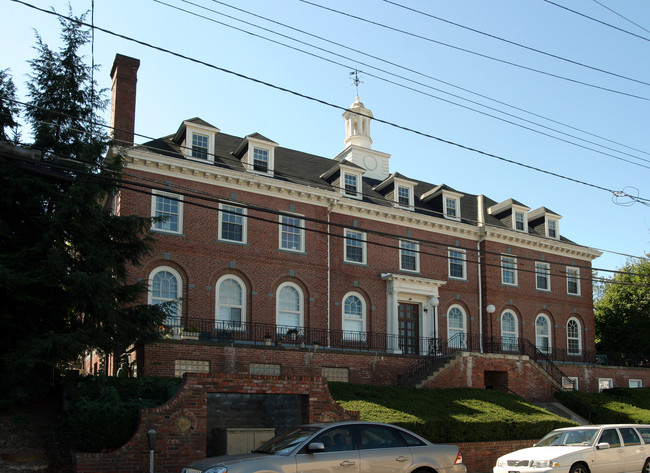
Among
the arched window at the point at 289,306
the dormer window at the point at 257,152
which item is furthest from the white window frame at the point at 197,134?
the arched window at the point at 289,306

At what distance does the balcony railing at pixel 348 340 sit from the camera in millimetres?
26344

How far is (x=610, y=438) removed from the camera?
53.5ft

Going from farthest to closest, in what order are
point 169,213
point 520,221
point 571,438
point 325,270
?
1. point 520,221
2. point 325,270
3. point 169,213
4. point 571,438

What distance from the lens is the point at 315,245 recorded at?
30469mm

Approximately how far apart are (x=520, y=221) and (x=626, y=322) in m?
10.6

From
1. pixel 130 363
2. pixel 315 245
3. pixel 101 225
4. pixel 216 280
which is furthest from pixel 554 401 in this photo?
pixel 101 225

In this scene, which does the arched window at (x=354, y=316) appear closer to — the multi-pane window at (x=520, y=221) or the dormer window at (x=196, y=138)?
the dormer window at (x=196, y=138)

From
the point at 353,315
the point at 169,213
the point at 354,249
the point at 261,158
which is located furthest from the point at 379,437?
the point at 354,249

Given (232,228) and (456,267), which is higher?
(232,228)

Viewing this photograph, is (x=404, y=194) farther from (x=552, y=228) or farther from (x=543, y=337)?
(x=543, y=337)

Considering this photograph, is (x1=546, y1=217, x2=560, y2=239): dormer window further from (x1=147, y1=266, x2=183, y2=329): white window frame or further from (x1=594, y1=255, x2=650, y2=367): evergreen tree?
(x1=147, y1=266, x2=183, y2=329): white window frame

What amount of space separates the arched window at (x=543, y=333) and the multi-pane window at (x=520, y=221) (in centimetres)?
487

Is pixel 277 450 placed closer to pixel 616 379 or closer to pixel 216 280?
pixel 216 280

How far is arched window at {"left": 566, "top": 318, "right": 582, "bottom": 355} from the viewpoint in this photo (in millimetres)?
39278
